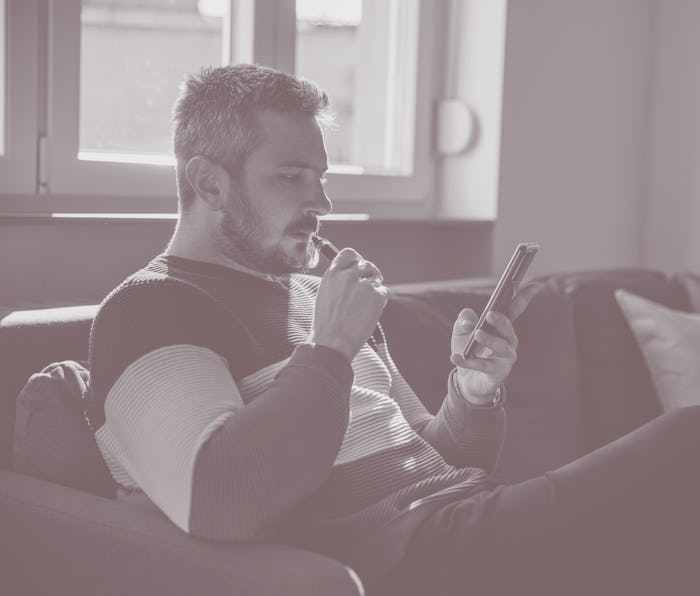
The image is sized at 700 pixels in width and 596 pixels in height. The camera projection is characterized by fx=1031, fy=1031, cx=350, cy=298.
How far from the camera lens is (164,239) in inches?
77.1

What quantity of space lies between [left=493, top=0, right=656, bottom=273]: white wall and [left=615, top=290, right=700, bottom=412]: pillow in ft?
1.69

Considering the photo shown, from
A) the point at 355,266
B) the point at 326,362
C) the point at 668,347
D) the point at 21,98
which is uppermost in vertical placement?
the point at 21,98

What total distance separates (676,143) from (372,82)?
0.97 metres

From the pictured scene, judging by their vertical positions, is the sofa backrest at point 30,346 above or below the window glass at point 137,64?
below

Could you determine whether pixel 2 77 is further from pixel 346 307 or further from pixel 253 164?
pixel 346 307

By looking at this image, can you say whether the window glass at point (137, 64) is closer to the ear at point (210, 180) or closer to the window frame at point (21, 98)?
the window frame at point (21, 98)

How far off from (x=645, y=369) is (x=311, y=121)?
3.39 ft

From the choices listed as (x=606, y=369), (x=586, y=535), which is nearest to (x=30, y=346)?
(x=586, y=535)

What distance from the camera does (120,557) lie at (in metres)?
1.11

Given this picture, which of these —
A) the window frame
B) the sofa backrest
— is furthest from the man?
the window frame

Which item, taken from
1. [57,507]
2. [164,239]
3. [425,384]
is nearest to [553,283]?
[425,384]

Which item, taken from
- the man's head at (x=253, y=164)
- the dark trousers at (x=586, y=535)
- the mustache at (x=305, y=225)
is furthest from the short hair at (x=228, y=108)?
the dark trousers at (x=586, y=535)

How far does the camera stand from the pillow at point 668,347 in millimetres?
2072

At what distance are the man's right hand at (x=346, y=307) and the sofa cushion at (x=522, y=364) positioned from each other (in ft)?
1.64
